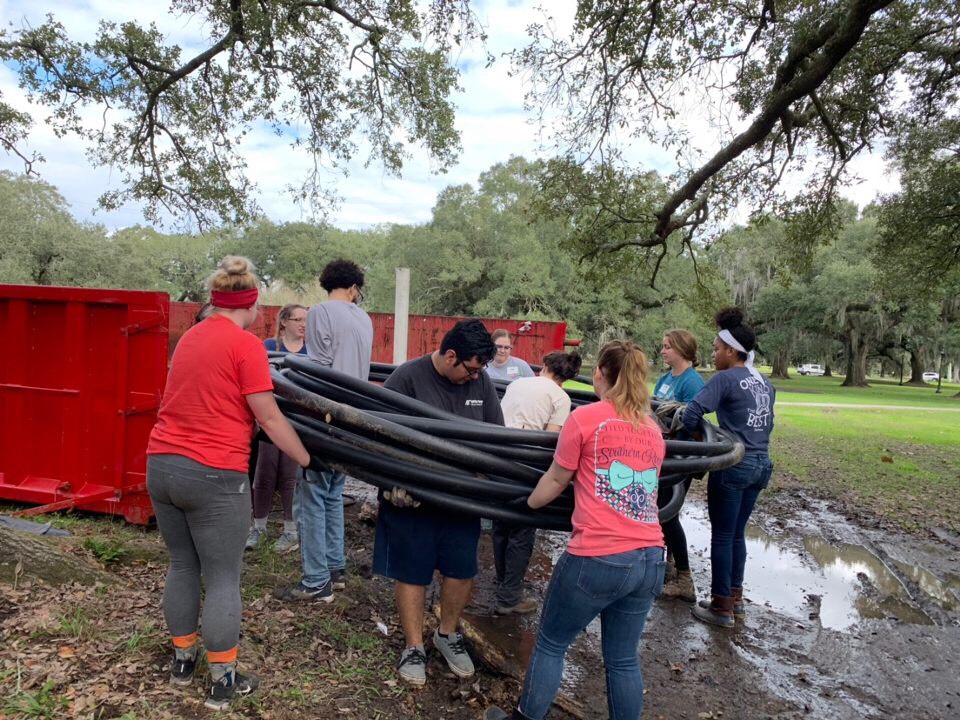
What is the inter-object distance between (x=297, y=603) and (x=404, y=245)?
107 feet

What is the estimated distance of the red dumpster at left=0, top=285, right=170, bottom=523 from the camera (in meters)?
4.16

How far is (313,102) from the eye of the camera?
1182 cm

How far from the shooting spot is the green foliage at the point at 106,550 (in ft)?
11.2

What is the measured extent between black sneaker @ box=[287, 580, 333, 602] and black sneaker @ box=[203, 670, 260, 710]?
0.97m

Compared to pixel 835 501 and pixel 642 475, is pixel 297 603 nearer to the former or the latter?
pixel 642 475

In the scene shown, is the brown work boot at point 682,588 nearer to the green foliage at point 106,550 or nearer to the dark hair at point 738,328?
the dark hair at point 738,328

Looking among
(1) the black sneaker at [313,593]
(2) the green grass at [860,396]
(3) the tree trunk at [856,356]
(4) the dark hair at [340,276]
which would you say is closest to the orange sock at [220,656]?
(1) the black sneaker at [313,593]

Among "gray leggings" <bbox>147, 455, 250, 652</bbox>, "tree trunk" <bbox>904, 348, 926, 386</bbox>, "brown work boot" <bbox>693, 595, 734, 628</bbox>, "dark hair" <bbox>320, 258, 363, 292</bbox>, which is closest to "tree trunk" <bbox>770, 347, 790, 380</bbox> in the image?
"tree trunk" <bbox>904, 348, 926, 386</bbox>

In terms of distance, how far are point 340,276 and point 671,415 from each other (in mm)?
2262

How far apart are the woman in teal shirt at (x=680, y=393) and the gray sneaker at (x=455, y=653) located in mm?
1924

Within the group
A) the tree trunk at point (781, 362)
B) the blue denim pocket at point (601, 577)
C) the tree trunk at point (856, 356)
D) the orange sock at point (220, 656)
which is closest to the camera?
the blue denim pocket at point (601, 577)

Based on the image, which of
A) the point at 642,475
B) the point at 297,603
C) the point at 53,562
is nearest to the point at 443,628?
the point at 297,603

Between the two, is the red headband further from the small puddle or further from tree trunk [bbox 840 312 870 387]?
tree trunk [bbox 840 312 870 387]

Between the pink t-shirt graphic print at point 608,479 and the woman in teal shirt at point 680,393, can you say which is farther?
the woman in teal shirt at point 680,393
